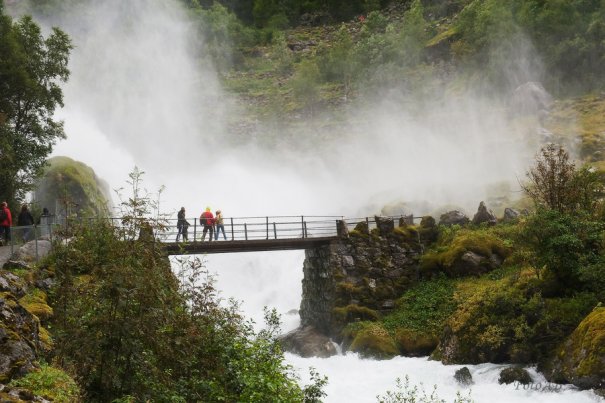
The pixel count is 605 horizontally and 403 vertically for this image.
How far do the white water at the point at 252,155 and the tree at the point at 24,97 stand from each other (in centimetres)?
1596

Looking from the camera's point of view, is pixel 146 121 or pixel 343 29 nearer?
pixel 146 121

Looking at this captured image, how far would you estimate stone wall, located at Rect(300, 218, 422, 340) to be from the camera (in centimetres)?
3119

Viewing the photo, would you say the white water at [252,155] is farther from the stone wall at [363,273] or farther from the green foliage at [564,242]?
the green foliage at [564,242]

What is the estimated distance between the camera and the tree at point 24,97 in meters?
28.5

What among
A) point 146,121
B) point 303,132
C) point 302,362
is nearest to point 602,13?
point 303,132

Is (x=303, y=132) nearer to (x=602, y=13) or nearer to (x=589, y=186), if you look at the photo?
(x=602, y=13)

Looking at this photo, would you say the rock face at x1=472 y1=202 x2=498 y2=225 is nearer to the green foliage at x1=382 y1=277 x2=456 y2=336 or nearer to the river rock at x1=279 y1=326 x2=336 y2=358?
the green foliage at x1=382 y1=277 x2=456 y2=336

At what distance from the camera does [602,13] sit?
5878 centimetres

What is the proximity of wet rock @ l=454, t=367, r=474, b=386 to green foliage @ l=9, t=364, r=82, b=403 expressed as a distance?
45.4 feet

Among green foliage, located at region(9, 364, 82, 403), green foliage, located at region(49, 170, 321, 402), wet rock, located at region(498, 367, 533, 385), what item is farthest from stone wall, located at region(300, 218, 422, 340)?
green foliage, located at region(9, 364, 82, 403)

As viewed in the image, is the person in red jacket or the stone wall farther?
the stone wall

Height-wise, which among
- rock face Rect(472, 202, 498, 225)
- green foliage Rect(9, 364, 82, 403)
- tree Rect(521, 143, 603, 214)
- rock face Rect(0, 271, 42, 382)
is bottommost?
green foliage Rect(9, 364, 82, 403)

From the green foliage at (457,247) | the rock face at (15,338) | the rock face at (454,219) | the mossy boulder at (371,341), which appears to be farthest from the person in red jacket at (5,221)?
the rock face at (454,219)

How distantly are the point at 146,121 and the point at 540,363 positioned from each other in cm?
6842
